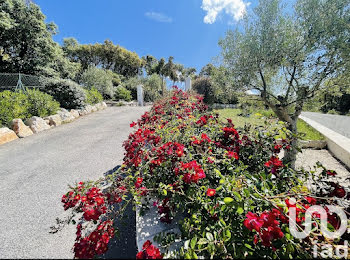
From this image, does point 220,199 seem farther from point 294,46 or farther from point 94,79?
point 94,79

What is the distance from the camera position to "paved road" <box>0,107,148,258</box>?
5.97 ft

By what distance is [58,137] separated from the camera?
5562 millimetres

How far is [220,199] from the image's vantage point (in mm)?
1180

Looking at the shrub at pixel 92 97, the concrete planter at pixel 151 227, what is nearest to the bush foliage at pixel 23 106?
the shrub at pixel 92 97

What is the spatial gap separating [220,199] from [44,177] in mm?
3452

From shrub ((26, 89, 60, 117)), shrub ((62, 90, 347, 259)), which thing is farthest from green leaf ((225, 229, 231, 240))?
shrub ((26, 89, 60, 117))

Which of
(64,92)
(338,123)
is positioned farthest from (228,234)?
(64,92)

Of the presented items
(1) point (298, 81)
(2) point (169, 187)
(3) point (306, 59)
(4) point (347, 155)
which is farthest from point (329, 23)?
(2) point (169, 187)

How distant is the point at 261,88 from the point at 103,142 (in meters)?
4.78

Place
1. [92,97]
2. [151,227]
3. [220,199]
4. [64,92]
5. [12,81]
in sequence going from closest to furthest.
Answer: [220,199], [151,227], [12,81], [64,92], [92,97]

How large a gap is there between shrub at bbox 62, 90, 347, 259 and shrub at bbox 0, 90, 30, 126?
20.0ft

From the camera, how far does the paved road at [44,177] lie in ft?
5.97

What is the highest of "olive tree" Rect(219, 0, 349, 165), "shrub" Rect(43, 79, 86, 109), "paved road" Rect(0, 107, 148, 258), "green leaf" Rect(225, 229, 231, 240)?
"olive tree" Rect(219, 0, 349, 165)

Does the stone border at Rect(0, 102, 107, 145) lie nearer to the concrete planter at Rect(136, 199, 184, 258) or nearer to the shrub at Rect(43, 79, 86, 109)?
the shrub at Rect(43, 79, 86, 109)
